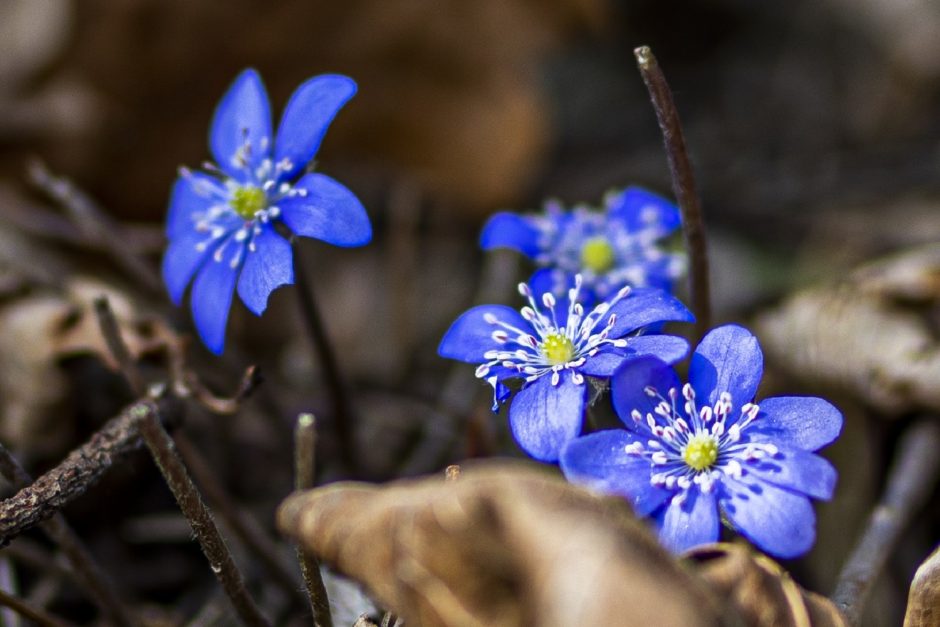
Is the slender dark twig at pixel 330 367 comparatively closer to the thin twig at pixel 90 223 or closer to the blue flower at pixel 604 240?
the blue flower at pixel 604 240

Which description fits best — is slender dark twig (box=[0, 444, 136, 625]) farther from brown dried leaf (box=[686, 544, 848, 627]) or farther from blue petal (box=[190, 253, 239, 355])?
brown dried leaf (box=[686, 544, 848, 627])

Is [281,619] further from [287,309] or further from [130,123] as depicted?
[130,123]

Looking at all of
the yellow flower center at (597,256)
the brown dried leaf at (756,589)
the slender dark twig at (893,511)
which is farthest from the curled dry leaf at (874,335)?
the brown dried leaf at (756,589)

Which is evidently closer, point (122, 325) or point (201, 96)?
point (122, 325)

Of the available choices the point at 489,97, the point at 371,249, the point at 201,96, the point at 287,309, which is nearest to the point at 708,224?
the point at 489,97

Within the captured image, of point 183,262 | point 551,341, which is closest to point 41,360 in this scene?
point 183,262

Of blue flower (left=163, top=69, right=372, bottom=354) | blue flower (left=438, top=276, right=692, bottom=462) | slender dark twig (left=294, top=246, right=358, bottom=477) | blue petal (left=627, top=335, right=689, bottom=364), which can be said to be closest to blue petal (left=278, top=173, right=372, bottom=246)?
blue flower (left=163, top=69, right=372, bottom=354)

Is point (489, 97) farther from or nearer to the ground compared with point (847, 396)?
farther from the ground

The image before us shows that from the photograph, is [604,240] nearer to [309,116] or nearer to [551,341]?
[551,341]
